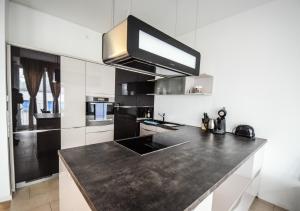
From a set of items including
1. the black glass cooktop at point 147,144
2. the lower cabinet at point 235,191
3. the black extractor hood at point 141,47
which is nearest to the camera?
the black extractor hood at point 141,47

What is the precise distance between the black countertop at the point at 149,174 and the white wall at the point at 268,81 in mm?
856

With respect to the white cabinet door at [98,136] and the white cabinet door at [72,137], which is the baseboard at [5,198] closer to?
the white cabinet door at [72,137]

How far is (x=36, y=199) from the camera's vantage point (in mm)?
1934

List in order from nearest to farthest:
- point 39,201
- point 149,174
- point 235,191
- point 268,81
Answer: point 149,174, point 235,191, point 39,201, point 268,81

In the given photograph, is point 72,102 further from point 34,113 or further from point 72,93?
point 34,113

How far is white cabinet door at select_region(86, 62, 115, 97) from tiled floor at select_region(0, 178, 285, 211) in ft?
5.39

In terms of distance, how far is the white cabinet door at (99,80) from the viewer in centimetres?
263

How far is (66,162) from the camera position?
1042 mm

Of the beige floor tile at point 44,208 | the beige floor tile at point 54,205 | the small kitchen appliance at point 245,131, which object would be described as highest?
the small kitchen appliance at point 245,131

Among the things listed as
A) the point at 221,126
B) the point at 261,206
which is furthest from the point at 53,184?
the point at 261,206

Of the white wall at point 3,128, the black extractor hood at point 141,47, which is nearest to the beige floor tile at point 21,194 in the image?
the white wall at point 3,128

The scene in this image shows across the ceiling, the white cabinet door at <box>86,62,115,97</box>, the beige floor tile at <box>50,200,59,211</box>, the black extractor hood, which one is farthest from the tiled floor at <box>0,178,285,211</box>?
the ceiling

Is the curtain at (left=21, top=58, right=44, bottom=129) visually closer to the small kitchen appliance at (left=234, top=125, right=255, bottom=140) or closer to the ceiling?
the ceiling

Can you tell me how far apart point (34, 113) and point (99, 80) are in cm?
116
